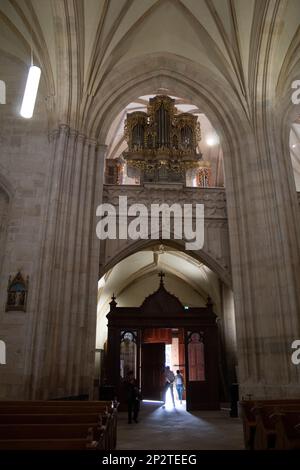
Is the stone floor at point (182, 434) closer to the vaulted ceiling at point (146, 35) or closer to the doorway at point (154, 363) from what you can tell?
the doorway at point (154, 363)

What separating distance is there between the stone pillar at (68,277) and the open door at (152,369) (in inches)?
306

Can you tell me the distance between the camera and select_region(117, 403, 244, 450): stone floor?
5.75m

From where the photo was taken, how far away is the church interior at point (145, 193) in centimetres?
882

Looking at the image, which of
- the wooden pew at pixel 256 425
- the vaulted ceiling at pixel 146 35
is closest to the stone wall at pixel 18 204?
the vaulted ceiling at pixel 146 35

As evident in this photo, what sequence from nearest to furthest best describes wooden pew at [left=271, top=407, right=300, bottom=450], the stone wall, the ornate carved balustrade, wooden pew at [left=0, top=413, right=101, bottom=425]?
wooden pew at [left=0, top=413, right=101, bottom=425], wooden pew at [left=271, top=407, right=300, bottom=450], the stone wall, the ornate carved balustrade

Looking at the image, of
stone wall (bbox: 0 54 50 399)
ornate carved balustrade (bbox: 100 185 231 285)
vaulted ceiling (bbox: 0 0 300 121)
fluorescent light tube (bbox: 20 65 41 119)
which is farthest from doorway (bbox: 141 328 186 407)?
fluorescent light tube (bbox: 20 65 41 119)

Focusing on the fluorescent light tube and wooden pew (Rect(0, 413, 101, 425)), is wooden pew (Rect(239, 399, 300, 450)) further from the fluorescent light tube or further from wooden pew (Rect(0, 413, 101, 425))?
the fluorescent light tube

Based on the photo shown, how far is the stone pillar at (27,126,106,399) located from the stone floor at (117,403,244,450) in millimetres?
1853

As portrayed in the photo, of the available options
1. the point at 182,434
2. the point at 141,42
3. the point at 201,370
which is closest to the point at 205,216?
the point at 201,370

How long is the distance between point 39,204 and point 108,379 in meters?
6.38

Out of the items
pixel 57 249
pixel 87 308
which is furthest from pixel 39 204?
pixel 87 308

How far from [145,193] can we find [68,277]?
3.99 meters

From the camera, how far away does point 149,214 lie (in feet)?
37.5

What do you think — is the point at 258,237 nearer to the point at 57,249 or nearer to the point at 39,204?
the point at 57,249
